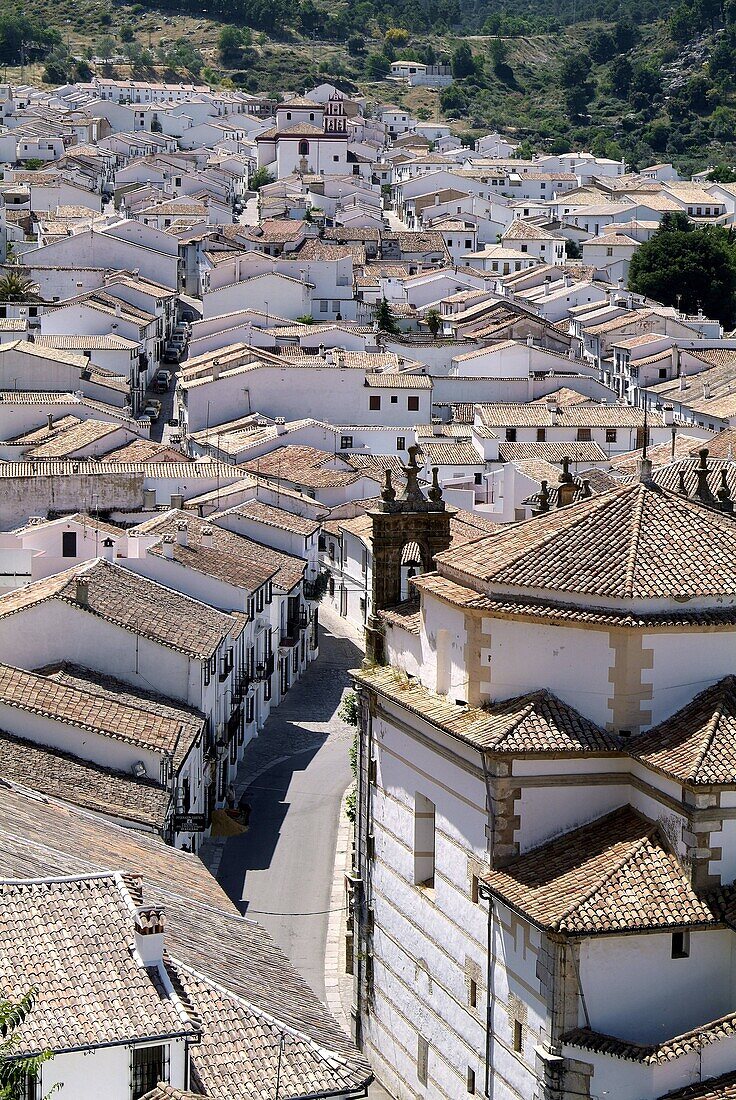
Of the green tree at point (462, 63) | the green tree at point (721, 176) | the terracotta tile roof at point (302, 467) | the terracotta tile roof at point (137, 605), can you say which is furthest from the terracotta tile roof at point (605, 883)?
the green tree at point (462, 63)

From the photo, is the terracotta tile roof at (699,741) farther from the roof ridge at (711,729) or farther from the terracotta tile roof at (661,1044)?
the terracotta tile roof at (661,1044)

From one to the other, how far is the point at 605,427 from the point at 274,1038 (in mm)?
51248

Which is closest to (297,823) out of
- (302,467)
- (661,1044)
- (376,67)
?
(661,1044)

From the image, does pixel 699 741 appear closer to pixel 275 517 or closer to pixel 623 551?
pixel 623 551

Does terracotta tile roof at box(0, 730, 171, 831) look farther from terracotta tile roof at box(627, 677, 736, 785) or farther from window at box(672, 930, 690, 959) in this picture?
window at box(672, 930, 690, 959)

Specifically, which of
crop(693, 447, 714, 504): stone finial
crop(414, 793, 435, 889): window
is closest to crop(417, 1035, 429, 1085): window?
crop(414, 793, 435, 889): window

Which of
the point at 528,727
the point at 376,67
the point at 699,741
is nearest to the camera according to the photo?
the point at 699,741

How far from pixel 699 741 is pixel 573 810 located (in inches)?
67.8

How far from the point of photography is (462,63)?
188m

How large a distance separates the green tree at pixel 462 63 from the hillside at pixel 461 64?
0.19m

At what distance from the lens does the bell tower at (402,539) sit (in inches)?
1097

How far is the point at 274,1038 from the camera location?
1909 cm

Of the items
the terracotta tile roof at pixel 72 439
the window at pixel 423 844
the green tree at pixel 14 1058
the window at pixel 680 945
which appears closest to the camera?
the green tree at pixel 14 1058

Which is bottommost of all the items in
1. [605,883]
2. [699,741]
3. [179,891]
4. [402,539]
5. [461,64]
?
[179,891]
